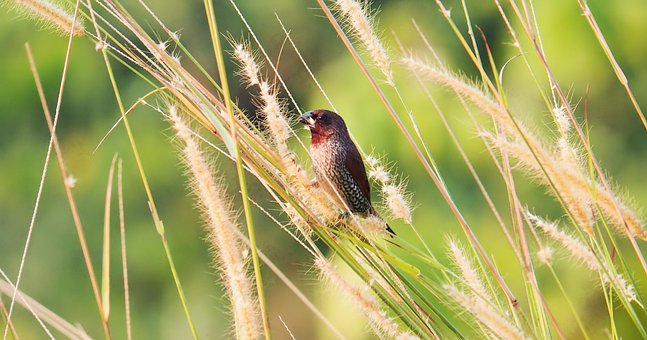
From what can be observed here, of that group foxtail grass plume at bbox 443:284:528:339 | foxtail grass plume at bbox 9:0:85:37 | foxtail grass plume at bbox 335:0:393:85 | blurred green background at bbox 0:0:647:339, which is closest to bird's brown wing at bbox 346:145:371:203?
foxtail grass plume at bbox 335:0:393:85

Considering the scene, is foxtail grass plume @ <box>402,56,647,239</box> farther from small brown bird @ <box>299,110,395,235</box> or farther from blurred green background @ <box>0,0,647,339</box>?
blurred green background @ <box>0,0,647,339</box>

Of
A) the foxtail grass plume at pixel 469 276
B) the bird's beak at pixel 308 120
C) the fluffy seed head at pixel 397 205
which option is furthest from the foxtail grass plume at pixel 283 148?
the bird's beak at pixel 308 120

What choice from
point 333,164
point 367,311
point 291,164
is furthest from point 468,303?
point 333,164

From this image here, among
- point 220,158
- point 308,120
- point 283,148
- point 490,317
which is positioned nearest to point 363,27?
point 283,148

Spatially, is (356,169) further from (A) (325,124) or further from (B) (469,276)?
(B) (469,276)

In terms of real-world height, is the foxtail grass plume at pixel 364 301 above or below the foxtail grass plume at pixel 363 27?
below

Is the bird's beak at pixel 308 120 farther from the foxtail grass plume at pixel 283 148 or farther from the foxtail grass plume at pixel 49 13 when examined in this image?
the foxtail grass plume at pixel 49 13
